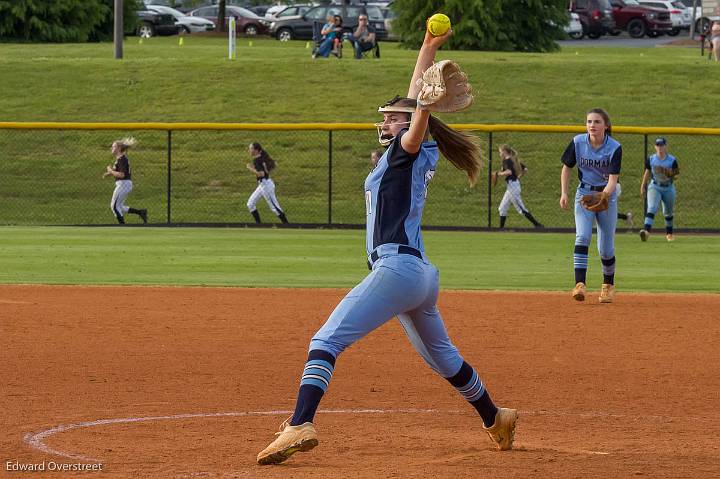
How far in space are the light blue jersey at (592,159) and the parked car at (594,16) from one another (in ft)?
151

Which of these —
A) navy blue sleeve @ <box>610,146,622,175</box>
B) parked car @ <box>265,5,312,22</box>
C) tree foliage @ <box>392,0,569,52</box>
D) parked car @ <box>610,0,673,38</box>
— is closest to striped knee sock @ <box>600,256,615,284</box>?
navy blue sleeve @ <box>610,146,622,175</box>

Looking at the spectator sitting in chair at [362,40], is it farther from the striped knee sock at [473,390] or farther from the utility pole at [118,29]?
the striped knee sock at [473,390]

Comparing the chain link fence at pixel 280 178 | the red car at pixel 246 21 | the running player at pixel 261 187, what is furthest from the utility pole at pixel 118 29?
the red car at pixel 246 21

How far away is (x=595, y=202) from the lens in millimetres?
13031

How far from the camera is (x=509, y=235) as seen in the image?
24.2 meters

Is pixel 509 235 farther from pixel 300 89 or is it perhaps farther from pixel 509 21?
pixel 509 21

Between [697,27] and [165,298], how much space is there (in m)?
49.6

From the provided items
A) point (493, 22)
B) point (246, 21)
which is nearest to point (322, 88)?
point (493, 22)

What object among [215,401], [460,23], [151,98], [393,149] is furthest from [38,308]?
[460,23]

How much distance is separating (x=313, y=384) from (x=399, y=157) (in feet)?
4.17

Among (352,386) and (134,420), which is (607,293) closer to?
(352,386)

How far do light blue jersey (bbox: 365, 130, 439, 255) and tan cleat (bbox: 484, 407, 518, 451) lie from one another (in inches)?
45.8

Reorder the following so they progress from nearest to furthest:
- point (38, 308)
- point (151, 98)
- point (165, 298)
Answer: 1. point (38, 308)
2. point (165, 298)
3. point (151, 98)

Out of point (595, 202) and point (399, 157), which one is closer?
point (399, 157)
